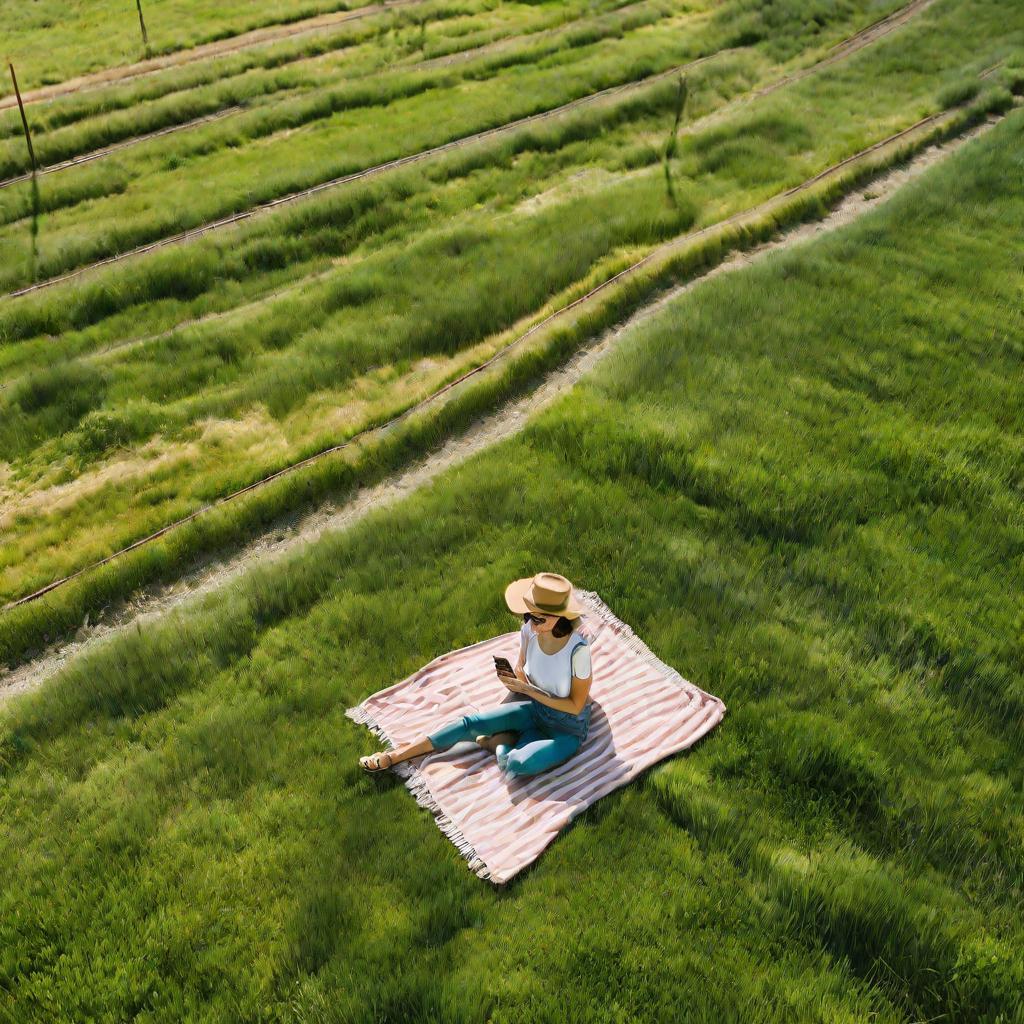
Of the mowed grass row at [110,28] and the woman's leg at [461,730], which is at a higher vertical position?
the mowed grass row at [110,28]

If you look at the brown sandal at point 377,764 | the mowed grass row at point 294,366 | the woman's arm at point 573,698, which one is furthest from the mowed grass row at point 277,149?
the woman's arm at point 573,698

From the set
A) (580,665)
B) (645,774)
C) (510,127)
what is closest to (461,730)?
(580,665)

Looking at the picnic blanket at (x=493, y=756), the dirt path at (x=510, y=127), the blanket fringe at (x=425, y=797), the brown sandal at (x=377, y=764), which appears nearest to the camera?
the blanket fringe at (x=425, y=797)

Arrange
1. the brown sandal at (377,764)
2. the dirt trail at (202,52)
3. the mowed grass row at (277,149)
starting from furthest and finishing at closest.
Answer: the dirt trail at (202,52)
the mowed grass row at (277,149)
the brown sandal at (377,764)

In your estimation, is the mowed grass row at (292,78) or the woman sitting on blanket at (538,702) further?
the mowed grass row at (292,78)

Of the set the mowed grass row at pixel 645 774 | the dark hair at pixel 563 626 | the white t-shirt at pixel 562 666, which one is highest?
the dark hair at pixel 563 626

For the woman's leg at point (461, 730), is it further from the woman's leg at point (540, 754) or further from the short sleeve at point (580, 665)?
the short sleeve at point (580, 665)

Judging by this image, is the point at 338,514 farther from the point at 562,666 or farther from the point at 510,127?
the point at 510,127

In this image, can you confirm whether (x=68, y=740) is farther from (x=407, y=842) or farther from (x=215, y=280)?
(x=215, y=280)
